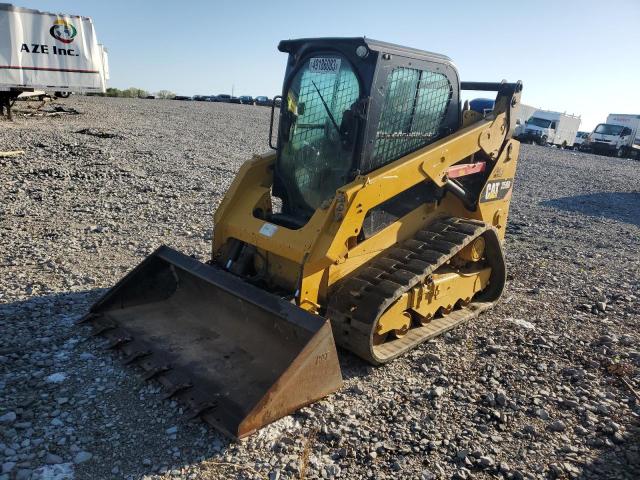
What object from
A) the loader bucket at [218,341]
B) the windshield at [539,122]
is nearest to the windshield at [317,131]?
the loader bucket at [218,341]

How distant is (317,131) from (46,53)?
57.0ft

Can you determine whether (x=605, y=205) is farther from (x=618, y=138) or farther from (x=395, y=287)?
(x=618, y=138)

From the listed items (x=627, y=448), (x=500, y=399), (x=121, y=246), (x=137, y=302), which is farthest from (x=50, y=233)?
(x=627, y=448)

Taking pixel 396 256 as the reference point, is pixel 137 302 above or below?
below

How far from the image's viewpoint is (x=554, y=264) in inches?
294

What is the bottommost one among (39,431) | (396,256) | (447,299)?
(39,431)

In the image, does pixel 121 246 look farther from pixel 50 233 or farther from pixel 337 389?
pixel 337 389

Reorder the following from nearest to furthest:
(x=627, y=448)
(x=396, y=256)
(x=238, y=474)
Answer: (x=238, y=474)
(x=627, y=448)
(x=396, y=256)

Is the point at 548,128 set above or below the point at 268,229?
above

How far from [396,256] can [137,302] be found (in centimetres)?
228

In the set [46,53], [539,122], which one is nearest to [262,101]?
[539,122]

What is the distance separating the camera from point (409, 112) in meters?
4.68

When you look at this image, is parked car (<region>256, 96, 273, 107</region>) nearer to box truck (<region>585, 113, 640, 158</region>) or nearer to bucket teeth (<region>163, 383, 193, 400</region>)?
box truck (<region>585, 113, 640, 158</region>)

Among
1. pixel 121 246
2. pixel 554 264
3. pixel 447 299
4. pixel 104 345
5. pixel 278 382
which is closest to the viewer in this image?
pixel 278 382
